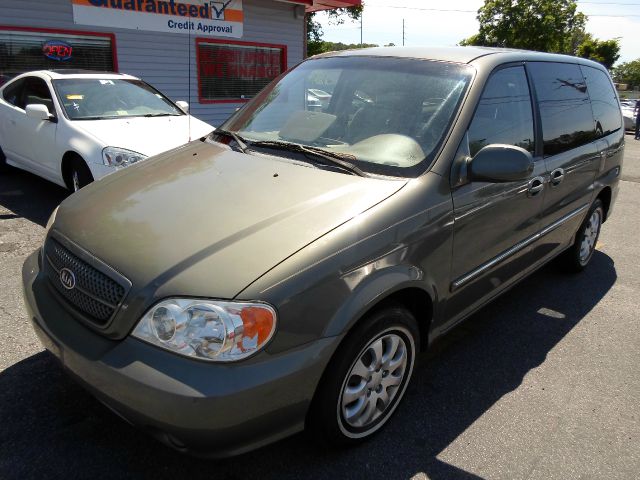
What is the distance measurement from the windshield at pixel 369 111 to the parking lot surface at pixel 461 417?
4.27 feet

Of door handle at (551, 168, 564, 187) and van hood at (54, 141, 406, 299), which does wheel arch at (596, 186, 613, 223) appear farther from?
van hood at (54, 141, 406, 299)

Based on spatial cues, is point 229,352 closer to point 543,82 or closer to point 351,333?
point 351,333

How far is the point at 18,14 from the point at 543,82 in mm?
9073

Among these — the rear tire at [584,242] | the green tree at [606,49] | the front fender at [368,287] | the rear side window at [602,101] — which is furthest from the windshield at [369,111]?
the green tree at [606,49]

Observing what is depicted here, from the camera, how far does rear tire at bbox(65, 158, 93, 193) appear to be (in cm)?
544

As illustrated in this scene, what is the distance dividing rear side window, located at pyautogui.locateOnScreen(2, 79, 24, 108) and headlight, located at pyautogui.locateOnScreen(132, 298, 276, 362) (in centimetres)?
610

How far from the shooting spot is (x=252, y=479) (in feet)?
7.25

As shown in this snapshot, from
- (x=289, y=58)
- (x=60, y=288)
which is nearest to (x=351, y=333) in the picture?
(x=60, y=288)

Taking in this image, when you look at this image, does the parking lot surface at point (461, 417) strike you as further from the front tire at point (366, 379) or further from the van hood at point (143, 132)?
the van hood at point (143, 132)

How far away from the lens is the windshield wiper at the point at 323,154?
103 inches

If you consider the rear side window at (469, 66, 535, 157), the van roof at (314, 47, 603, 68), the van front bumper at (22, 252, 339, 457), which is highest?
the van roof at (314, 47, 603, 68)

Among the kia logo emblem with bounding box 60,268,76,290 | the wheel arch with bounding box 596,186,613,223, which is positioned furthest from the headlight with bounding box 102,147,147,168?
the wheel arch with bounding box 596,186,613,223

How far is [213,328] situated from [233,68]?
11.4m

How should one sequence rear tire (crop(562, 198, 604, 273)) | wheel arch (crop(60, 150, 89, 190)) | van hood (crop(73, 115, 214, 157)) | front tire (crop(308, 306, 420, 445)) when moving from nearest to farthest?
front tire (crop(308, 306, 420, 445))
rear tire (crop(562, 198, 604, 273))
van hood (crop(73, 115, 214, 157))
wheel arch (crop(60, 150, 89, 190))
